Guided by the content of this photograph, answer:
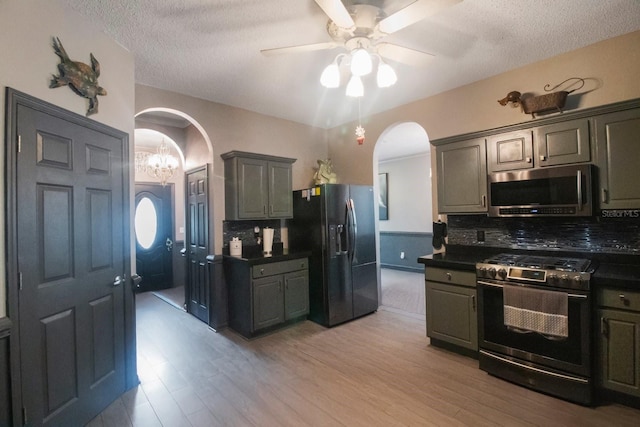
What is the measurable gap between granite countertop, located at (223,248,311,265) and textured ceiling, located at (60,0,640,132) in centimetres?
192

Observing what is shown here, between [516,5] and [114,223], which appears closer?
[516,5]

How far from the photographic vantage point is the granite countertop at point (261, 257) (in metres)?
3.30

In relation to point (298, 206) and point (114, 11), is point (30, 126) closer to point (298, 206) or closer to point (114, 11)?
point (114, 11)

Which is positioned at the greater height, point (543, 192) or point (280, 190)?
point (280, 190)

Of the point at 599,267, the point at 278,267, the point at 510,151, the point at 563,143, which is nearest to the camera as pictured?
the point at 599,267

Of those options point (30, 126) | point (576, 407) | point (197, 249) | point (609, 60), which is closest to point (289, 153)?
point (197, 249)

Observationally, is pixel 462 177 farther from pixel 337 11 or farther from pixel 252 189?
pixel 252 189

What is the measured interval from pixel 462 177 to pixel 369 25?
1.84 m

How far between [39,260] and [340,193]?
Result: 279 centimetres

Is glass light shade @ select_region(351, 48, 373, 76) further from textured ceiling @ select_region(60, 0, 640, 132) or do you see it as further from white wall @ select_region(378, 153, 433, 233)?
white wall @ select_region(378, 153, 433, 233)

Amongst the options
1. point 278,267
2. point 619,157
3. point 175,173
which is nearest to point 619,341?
point 619,157

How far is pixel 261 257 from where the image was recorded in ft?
11.0

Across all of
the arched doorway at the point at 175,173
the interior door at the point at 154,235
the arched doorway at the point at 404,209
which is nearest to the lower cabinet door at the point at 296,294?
the arched doorway at the point at 175,173

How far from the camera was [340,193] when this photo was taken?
3680 millimetres
